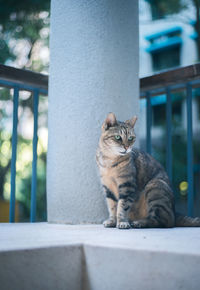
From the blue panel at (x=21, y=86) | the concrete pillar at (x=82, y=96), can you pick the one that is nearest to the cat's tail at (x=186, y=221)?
the concrete pillar at (x=82, y=96)

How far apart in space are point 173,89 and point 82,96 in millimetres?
757

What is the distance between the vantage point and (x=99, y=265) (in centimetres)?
123

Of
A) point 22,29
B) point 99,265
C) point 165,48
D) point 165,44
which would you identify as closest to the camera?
point 99,265

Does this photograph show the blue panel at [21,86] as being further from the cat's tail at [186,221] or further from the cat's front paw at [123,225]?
the cat's tail at [186,221]

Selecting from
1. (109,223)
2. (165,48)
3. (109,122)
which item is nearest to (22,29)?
(165,48)

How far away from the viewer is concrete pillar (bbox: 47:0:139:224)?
2.29 m

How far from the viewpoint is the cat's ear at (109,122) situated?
220 cm

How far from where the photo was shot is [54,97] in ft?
7.88

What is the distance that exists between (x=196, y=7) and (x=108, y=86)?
554 centimetres

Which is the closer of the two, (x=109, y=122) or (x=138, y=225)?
(x=138, y=225)

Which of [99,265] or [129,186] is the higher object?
[129,186]

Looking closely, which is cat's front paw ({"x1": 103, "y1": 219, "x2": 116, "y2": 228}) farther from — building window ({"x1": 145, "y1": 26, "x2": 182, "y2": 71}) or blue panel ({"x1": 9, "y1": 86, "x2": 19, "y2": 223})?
building window ({"x1": 145, "y1": 26, "x2": 182, "y2": 71})

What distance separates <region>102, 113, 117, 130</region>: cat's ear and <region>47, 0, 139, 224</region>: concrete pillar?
0.33 feet

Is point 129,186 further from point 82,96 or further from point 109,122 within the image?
point 82,96
